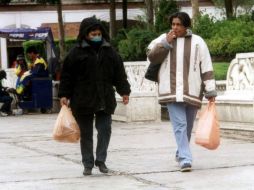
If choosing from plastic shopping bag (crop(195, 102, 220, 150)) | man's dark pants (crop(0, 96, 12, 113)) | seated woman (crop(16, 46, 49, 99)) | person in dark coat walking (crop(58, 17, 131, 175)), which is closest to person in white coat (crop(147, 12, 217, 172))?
plastic shopping bag (crop(195, 102, 220, 150))

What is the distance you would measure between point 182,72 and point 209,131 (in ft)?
2.40

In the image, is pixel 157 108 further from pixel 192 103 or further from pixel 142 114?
pixel 192 103

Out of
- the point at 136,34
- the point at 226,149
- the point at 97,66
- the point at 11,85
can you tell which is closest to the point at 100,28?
the point at 97,66

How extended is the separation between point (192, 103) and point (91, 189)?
178 cm

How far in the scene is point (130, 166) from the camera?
9672mm

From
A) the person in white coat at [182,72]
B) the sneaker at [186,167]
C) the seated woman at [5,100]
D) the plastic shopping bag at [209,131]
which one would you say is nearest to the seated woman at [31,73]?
the seated woman at [5,100]

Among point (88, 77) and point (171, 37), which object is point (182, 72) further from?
point (88, 77)

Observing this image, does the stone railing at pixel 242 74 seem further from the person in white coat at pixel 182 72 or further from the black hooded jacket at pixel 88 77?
the black hooded jacket at pixel 88 77

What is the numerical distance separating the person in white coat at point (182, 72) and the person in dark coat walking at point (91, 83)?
49cm

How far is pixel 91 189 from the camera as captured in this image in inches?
316

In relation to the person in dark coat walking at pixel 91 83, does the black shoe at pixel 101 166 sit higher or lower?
lower

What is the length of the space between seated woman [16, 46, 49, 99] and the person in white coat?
1183 centimetres

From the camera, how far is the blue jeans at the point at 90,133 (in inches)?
353

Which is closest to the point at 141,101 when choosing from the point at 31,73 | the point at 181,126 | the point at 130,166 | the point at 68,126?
the point at 31,73
